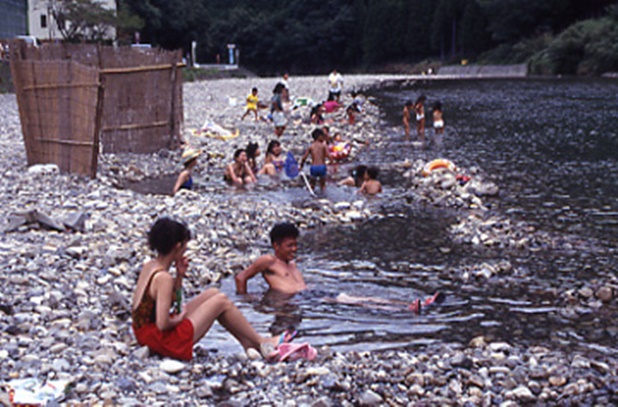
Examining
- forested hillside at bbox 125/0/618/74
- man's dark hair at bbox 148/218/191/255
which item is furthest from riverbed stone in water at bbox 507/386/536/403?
forested hillside at bbox 125/0/618/74

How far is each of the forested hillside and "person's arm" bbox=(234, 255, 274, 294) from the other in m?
58.9

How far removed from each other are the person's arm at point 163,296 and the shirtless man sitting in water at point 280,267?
7.78ft

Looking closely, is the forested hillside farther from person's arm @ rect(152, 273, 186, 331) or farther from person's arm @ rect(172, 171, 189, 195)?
person's arm @ rect(152, 273, 186, 331)

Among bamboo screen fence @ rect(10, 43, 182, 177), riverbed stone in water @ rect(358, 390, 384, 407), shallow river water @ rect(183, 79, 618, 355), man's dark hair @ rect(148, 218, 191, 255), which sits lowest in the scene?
shallow river water @ rect(183, 79, 618, 355)

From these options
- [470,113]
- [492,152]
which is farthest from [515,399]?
[470,113]

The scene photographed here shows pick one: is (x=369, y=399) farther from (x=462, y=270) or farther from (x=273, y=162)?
(x=273, y=162)

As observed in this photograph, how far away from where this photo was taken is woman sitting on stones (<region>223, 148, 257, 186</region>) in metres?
14.7

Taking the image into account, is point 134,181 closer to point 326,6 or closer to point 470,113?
point 470,113

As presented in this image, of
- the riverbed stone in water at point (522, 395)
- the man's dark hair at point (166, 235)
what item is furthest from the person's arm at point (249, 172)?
the riverbed stone in water at point (522, 395)

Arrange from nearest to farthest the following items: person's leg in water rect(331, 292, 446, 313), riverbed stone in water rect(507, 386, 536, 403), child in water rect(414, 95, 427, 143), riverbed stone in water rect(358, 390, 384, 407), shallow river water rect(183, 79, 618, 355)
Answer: riverbed stone in water rect(358, 390, 384, 407), riverbed stone in water rect(507, 386, 536, 403), shallow river water rect(183, 79, 618, 355), person's leg in water rect(331, 292, 446, 313), child in water rect(414, 95, 427, 143)

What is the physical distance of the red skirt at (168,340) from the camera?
5770 millimetres

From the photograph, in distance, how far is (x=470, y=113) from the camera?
3506 centimetres

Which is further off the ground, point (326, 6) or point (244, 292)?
point (326, 6)

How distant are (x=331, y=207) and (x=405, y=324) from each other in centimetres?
564
